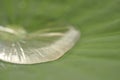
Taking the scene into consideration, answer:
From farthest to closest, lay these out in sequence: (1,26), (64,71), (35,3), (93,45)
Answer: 1. (35,3)
2. (1,26)
3. (93,45)
4. (64,71)

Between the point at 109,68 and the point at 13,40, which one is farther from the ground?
the point at 13,40

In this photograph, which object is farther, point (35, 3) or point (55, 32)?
point (35, 3)

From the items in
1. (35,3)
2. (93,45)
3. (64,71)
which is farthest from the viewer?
(35,3)

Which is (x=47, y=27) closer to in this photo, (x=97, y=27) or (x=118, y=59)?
(x=97, y=27)

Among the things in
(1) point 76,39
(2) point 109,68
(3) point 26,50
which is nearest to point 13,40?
(3) point 26,50

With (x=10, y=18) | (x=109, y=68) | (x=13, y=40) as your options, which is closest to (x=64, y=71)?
(x=109, y=68)

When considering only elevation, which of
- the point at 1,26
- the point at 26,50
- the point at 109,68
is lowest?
the point at 109,68
